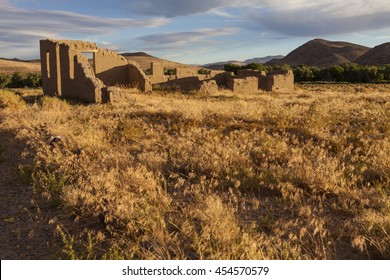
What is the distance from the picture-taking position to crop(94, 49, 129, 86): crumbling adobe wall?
17.0m

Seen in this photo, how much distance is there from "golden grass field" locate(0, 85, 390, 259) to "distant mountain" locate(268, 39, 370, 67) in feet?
279

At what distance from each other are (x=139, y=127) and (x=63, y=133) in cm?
153

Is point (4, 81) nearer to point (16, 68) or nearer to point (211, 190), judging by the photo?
point (211, 190)

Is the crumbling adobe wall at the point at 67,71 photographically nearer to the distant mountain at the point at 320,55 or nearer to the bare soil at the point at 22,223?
the bare soil at the point at 22,223

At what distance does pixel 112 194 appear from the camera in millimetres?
3965

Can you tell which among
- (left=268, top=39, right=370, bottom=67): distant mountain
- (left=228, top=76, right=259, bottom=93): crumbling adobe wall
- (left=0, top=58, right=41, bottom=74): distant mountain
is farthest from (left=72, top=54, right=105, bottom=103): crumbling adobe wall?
(left=268, top=39, right=370, bottom=67): distant mountain

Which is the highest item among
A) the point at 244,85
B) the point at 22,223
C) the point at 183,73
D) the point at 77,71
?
the point at 183,73

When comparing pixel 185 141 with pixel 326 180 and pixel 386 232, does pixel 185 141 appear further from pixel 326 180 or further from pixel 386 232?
→ pixel 386 232

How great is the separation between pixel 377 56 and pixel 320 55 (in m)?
27.2

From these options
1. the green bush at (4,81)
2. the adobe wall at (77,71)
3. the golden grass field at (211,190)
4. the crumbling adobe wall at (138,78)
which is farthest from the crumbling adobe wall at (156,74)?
the green bush at (4,81)

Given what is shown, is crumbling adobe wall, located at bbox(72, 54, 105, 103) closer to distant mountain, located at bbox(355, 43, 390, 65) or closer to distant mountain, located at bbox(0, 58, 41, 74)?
distant mountain, located at bbox(0, 58, 41, 74)

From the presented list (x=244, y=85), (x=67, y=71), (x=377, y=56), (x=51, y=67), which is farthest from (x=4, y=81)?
(x=377, y=56)

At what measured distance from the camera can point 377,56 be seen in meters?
73.1

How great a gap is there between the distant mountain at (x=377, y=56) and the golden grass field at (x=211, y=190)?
68.0 meters
